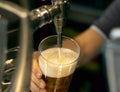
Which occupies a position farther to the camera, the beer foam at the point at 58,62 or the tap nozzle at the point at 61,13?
the beer foam at the point at 58,62

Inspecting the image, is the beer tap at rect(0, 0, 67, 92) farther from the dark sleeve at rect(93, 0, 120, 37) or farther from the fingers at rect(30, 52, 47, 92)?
the dark sleeve at rect(93, 0, 120, 37)

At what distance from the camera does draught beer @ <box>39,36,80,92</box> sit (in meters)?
0.61

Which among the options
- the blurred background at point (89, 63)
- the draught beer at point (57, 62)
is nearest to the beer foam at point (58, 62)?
the draught beer at point (57, 62)

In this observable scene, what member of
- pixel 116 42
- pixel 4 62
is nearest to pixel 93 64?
pixel 116 42

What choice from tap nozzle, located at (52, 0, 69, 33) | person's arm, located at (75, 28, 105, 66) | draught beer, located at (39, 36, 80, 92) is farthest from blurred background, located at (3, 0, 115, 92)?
tap nozzle, located at (52, 0, 69, 33)

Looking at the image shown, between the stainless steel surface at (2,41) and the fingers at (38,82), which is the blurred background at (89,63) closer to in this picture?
the fingers at (38,82)

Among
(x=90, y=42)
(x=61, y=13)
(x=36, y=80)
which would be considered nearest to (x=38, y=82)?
(x=36, y=80)

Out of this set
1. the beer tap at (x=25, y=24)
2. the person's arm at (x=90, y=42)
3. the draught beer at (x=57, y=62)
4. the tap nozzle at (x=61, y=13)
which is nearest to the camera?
the beer tap at (x=25, y=24)

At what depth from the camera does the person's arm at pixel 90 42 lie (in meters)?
1.59

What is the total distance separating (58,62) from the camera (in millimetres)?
634

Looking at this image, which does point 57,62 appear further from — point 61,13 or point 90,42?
point 90,42

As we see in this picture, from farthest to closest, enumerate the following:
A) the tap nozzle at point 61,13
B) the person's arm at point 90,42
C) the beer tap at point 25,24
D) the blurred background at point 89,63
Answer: the blurred background at point 89,63, the person's arm at point 90,42, the tap nozzle at point 61,13, the beer tap at point 25,24

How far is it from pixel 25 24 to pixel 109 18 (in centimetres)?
129

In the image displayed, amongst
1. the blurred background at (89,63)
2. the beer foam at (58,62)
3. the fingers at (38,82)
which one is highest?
the beer foam at (58,62)
